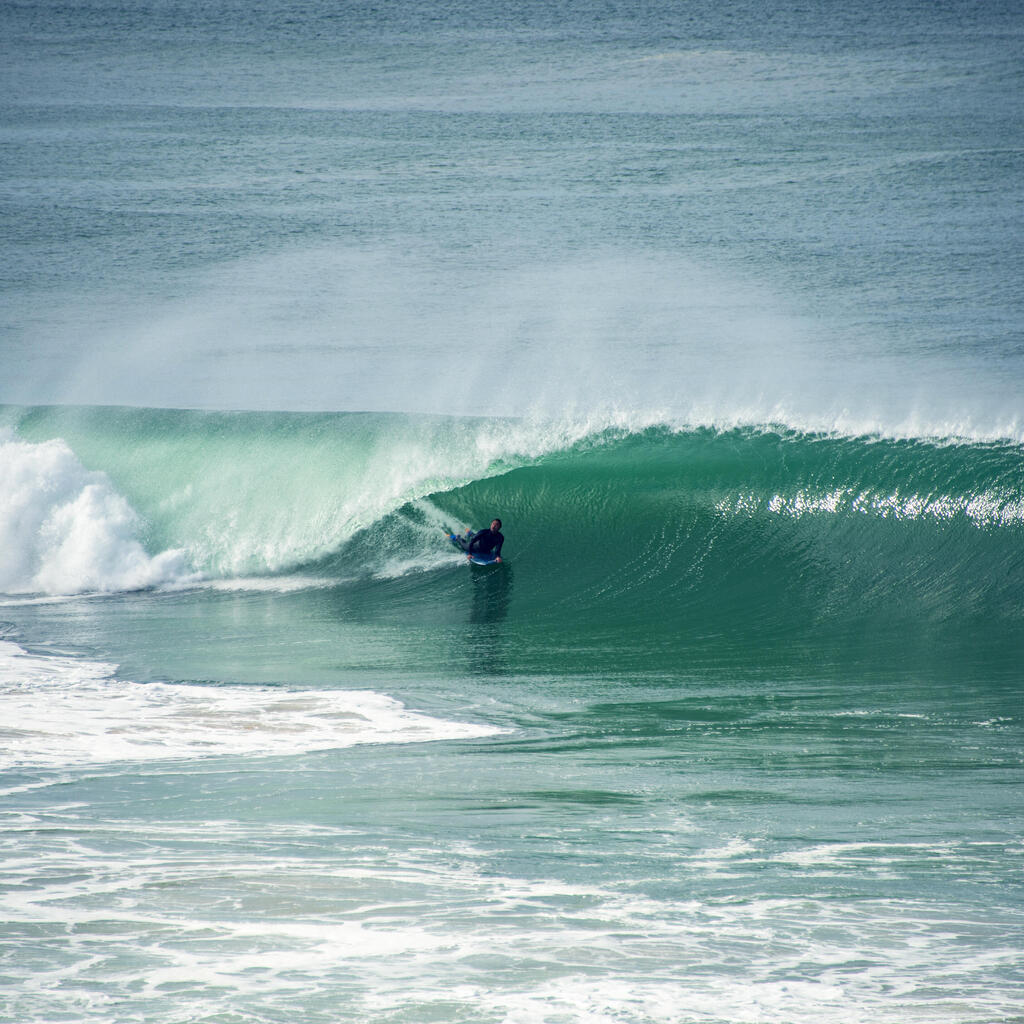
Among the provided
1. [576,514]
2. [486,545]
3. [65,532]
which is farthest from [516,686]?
[65,532]

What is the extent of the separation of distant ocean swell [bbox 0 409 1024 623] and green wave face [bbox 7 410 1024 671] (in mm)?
32

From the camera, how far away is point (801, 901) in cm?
362

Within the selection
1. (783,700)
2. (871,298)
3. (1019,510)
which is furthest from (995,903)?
(871,298)

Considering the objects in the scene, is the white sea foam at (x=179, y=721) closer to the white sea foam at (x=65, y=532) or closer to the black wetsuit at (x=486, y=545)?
the black wetsuit at (x=486, y=545)

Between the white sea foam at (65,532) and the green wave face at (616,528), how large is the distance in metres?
0.44

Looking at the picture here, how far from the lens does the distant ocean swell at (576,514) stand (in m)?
10.8

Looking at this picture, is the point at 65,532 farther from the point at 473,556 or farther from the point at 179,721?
the point at 179,721

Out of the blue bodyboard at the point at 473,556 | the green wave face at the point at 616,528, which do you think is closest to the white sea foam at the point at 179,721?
the green wave face at the point at 616,528

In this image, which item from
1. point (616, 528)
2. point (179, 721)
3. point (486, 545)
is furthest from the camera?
point (616, 528)

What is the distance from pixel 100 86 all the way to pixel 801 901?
62518 mm

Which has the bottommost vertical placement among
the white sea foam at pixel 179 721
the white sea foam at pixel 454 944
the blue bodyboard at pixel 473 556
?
the white sea foam at pixel 454 944

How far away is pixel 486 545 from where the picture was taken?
11516 millimetres

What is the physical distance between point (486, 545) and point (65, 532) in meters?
5.01

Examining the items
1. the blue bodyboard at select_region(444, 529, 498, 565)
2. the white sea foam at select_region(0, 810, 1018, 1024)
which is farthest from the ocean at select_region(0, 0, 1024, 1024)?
the blue bodyboard at select_region(444, 529, 498, 565)
